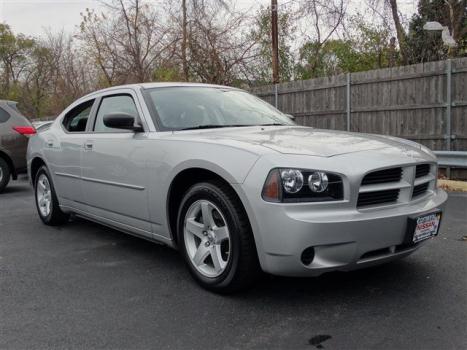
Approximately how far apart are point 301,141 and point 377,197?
66 centimetres

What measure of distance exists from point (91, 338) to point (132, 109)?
7.02 ft

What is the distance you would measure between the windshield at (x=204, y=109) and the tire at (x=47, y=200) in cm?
208

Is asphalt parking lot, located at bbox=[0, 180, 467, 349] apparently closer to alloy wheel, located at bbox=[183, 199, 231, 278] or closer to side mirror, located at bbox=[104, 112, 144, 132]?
alloy wheel, located at bbox=[183, 199, 231, 278]

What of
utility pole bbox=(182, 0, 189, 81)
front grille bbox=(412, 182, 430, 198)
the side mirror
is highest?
utility pole bbox=(182, 0, 189, 81)

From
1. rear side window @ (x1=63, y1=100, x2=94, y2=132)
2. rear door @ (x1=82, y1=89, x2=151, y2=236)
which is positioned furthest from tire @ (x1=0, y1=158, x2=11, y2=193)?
rear door @ (x1=82, y1=89, x2=151, y2=236)

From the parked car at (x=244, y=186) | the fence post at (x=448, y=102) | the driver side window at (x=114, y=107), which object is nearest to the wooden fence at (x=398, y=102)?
the fence post at (x=448, y=102)

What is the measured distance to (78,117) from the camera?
16.6 ft

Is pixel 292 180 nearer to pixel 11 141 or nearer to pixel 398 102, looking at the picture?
pixel 11 141

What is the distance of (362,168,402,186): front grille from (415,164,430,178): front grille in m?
0.27

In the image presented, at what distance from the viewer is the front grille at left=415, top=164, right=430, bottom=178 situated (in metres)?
3.24

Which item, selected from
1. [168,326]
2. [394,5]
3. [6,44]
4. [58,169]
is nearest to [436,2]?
[394,5]

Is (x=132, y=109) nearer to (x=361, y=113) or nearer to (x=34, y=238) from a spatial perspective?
(x=34, y=238)

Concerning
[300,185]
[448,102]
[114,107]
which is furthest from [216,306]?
[448,102]

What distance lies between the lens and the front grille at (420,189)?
3178 mm
